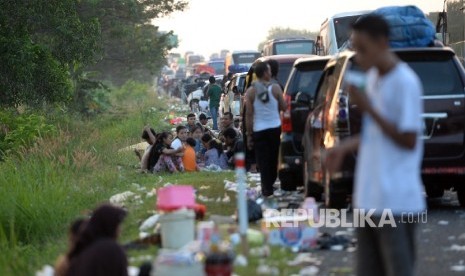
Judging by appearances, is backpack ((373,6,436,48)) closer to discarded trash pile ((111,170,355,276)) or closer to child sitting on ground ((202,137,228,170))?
discarded trash pile ((111,170,355,276))

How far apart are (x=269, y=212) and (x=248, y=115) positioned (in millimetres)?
2116

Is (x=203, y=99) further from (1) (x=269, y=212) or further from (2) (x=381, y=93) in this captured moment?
(2) (x=381, y=93)

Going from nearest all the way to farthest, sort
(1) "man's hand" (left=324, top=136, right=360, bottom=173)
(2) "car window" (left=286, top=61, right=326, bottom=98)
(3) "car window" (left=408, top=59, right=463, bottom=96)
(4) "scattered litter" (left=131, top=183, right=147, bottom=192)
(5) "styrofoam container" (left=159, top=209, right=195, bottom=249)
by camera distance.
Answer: (1) "man's hand" (left=324, top=136, right=360, bottom=173), (5) "styrofoam container" (left=159, top=209, right=195, bottom=249), (3) "car window" (left=408, top=59, right=463, bottom=96), (2) "car window" (left=286, top=61, right=326, bottom=98), (4) "scattered litter" (left=131, top=183, right=147, bottom=192)

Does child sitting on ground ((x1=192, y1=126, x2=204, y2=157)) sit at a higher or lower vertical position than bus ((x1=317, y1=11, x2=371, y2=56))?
lower

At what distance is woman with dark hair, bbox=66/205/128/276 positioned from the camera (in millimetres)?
7695

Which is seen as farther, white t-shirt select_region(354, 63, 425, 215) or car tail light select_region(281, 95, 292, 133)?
car tail light select_region(281, 95, 292, 133)

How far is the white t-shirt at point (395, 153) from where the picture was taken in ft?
21.9

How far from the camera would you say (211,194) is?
1533 centimetres

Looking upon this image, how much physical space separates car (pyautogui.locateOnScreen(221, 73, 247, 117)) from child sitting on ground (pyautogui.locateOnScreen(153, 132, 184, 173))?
21.8ft

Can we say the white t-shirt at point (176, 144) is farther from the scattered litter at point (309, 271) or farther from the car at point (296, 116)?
the scattered litter at point (309, 271)

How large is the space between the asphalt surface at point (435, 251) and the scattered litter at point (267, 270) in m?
0.39

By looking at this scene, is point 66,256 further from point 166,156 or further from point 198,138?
point 198,138

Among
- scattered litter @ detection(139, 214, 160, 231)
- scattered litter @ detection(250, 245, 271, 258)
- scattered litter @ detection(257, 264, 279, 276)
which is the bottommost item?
scattered litter @ detection(139, 214, 160, 231)

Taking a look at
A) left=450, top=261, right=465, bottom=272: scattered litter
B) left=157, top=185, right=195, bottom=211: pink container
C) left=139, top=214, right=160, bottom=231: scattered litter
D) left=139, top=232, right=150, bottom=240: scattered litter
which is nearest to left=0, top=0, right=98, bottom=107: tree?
left=139, top=214, right=160, bottom=231: scattered litter
